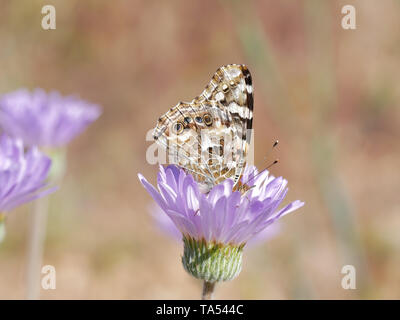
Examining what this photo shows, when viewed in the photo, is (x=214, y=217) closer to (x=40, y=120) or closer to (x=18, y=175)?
(x=18, y=175)

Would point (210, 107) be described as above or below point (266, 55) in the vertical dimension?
below

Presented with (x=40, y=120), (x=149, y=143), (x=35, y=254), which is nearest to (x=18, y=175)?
(x=35, y=254)

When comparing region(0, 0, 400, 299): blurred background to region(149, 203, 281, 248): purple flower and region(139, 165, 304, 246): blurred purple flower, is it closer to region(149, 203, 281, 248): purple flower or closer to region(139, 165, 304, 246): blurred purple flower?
region(149, 203, 281, 248): purple flower

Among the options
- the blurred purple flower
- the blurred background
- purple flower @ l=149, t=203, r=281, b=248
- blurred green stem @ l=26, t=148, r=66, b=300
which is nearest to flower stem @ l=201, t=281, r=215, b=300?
the blurred purple flower
